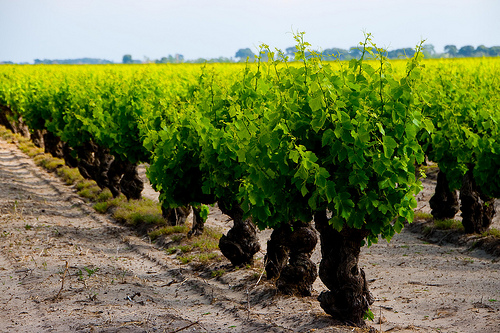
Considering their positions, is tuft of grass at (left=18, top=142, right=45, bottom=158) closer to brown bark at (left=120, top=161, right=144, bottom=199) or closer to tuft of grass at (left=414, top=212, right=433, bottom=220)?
brown bark at (left=120, top=161, right=144, bottom=199)

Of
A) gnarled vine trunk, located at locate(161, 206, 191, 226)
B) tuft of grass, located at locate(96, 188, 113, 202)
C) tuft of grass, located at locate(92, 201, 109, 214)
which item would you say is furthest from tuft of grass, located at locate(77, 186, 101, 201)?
gnarled vine trunk, located at locate(161, 206, 191, 226)

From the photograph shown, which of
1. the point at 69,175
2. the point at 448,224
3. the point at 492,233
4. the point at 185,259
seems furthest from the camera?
the point at 69,175

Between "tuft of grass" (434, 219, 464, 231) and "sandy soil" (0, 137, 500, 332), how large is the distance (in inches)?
21.0

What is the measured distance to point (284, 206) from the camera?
659 centimetres

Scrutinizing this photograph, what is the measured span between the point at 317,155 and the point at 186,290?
12.9 ft

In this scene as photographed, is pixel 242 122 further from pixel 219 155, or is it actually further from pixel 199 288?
pixel 199 288

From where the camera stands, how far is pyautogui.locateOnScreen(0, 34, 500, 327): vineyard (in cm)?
596

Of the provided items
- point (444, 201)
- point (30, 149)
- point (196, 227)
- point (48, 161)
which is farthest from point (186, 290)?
point (30, 149)

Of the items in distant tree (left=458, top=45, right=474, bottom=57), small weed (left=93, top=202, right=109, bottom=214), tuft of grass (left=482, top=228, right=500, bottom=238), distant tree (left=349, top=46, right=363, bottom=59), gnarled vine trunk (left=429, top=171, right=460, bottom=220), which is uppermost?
distant tree (left=458, top=45, right=474, bottom=57)

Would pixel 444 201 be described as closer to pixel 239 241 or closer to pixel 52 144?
pixel 239 241

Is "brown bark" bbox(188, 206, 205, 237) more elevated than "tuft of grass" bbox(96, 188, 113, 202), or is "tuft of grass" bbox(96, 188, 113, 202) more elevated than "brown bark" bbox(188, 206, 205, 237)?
"brown bark" bbox(188, 206, 205, 237)

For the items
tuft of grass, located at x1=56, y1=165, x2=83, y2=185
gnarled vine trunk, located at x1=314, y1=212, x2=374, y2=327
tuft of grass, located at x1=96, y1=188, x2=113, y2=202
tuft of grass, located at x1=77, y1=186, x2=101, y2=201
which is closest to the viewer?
gnarled vine trunk, located at x1=314, y1=212, x2=374, y2=327

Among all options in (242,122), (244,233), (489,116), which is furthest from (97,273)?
(489,116)

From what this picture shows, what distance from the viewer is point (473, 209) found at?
A: 460 inches
